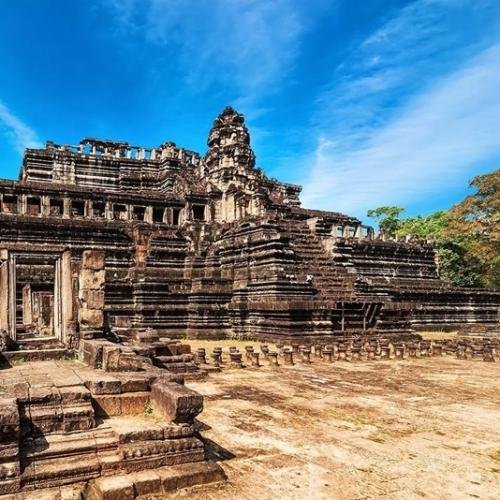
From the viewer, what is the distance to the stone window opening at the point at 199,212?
35.1 metres

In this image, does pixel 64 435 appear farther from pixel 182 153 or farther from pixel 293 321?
pixel 182 153

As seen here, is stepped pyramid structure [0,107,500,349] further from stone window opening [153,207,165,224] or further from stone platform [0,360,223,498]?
stone platform [0,360,223,498]

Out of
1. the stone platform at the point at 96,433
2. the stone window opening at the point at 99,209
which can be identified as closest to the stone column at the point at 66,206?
the stone window opening at the point at 99,209

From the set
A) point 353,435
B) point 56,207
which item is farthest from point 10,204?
point 353,435

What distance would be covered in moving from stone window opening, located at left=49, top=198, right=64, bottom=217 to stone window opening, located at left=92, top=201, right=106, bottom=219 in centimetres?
205

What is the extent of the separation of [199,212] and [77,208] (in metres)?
8.42

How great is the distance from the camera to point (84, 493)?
469 centimetres

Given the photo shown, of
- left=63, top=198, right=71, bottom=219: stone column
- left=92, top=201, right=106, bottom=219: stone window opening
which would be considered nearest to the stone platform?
left=63, top=198, right=71, bottom=219: stone column

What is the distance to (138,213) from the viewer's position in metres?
34.4

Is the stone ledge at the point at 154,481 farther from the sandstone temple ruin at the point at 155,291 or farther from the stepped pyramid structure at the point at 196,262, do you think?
the stepped pyramid structure at the point at 196,262

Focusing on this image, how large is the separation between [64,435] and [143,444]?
887 millimetres

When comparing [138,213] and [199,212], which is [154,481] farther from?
[199,212]

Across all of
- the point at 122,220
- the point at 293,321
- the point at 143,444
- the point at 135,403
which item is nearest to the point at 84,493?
the point at 143,444

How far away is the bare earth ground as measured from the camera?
16.6ft
